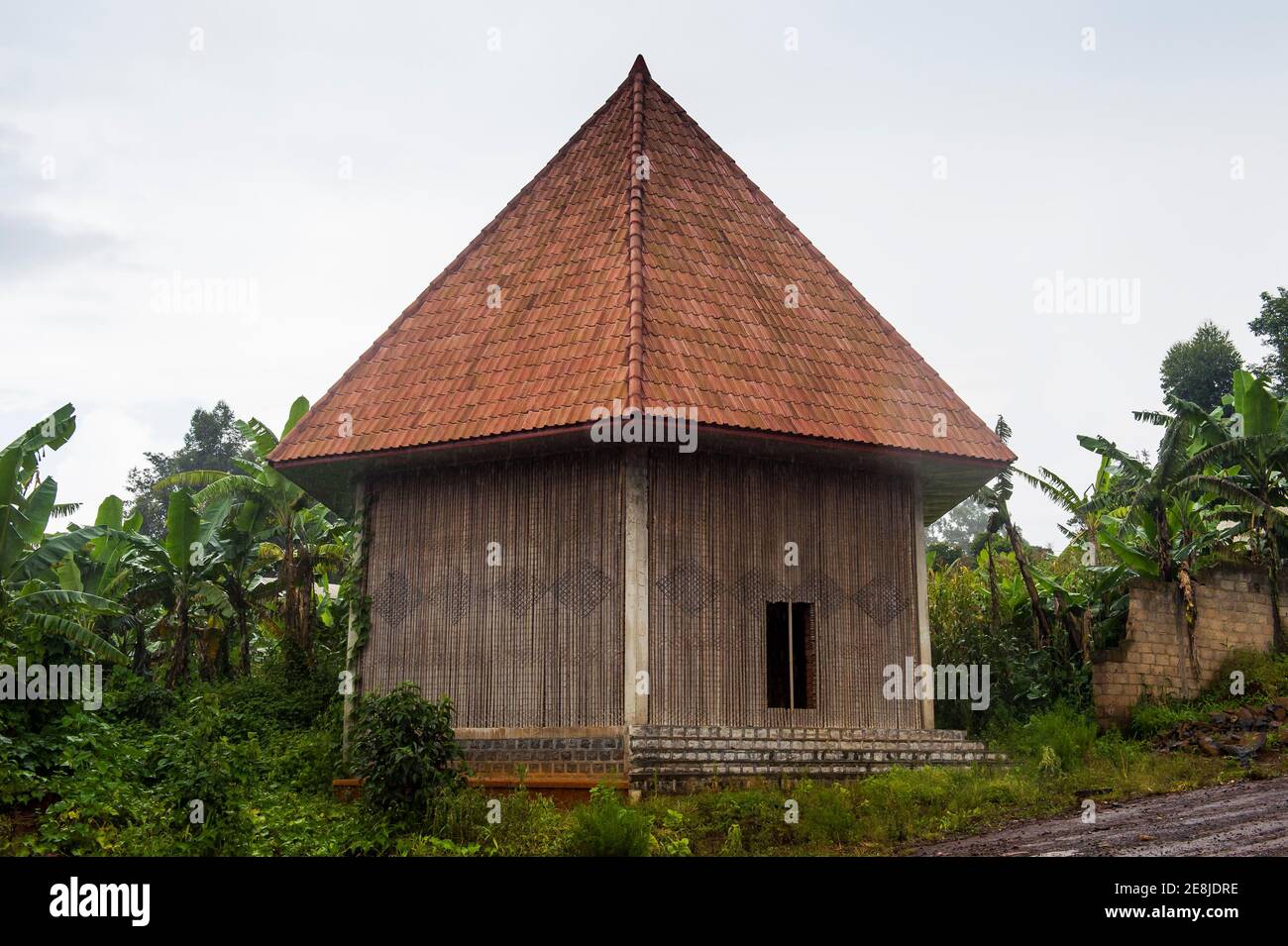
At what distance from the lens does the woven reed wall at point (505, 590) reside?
49.6ft

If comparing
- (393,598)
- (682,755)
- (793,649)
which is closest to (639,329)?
(793,649)

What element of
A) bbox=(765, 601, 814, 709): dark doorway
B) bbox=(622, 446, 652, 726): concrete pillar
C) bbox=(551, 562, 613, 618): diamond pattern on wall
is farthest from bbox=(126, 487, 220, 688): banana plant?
bbox=(765, 601, 814, 709): dark doorway

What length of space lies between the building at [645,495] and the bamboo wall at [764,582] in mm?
28

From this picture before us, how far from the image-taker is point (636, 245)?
1659 centimetres

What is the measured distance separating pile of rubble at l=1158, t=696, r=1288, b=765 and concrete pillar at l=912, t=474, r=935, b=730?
330 cm

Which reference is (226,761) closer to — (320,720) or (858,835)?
(858,835)

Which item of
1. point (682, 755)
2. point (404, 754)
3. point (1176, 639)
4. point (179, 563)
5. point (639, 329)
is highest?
point (639, 329)

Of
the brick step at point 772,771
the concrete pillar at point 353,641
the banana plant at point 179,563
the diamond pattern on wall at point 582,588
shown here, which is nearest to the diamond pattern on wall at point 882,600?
the brick step at point 772,771

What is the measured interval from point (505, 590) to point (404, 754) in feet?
11.7

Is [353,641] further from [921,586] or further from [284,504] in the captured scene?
[284,504]

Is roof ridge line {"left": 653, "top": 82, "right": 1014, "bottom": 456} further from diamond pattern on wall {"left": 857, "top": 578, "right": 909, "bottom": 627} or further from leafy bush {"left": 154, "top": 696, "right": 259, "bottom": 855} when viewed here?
leafy bush {"left": 154, "top": 696, "right": 259, "bottom": 855}

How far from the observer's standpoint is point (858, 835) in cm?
1248

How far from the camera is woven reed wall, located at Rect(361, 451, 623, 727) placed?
15133mm

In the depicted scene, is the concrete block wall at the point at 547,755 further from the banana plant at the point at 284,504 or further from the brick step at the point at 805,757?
the banana plant at the point at 284,504
